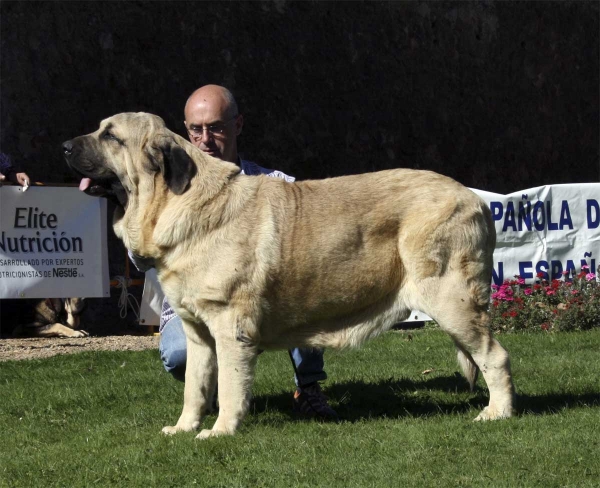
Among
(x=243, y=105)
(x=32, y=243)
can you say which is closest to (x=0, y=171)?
(x=32, y=243)

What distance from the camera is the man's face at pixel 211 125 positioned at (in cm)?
626

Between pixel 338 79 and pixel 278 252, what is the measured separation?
799 cm

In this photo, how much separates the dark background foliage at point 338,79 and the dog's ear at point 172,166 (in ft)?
19.7

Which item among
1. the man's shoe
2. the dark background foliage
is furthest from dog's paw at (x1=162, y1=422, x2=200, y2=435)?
the dark background foliage

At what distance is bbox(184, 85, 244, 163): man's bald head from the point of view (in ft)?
20.5

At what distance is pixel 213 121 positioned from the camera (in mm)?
6246

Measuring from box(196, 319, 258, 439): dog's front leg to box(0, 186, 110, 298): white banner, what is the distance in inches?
195

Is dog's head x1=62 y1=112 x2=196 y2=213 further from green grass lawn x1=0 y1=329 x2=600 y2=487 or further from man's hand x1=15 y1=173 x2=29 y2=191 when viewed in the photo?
man's hand x1=15 y1=173 x2=29 y2=191

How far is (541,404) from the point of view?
6129 mm

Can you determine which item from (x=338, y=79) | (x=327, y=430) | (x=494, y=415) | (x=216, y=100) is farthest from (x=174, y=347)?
(x=338, y=79)

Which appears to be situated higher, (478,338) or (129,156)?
(129,156)

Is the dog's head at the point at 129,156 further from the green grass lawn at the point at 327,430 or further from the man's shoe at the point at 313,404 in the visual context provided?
the man's shoe at the point at 313,404

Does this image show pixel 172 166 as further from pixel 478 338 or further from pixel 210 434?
pixel 478 338

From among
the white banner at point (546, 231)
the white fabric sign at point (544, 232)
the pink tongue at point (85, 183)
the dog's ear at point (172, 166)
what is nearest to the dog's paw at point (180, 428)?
the dog's ear at point (172, 166)
